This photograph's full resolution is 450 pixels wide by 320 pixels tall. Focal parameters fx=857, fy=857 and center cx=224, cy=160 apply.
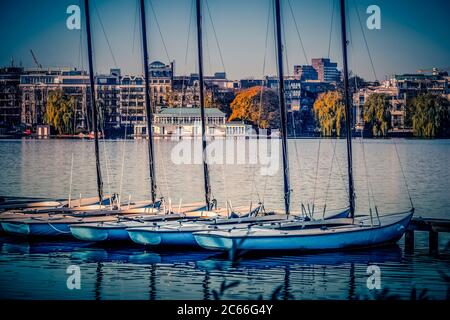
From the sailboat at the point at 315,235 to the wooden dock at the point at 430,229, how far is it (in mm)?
405

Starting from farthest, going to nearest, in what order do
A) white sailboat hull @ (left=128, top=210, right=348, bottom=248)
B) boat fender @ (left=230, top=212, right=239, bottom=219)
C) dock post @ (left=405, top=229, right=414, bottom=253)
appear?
boat fender @ (left=230, top=212, right=239, bottom=219), dock post @ (left=405, top=229, right=414, bottom=253), white sailboat hull @ (left=128, top=210, right=348, bottom=248)

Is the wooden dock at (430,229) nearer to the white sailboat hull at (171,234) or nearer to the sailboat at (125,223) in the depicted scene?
the white sailboat hull at (171,234)

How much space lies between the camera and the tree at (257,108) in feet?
570

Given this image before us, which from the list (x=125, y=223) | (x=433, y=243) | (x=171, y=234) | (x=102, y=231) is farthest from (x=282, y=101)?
(x=102, y=231)

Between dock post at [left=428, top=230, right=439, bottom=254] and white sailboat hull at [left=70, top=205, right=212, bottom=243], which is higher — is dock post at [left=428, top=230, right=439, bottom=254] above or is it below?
below

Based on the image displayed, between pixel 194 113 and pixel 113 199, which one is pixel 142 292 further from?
pixel 194 113

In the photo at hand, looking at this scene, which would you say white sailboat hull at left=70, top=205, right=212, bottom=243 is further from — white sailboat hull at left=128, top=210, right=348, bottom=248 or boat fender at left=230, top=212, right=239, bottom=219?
boat fender at left=230, top=212, right=239, bottom=219

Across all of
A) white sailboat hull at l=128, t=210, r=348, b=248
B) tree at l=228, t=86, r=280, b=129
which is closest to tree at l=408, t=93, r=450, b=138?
tree at l=228, t=86, r=280, b=129

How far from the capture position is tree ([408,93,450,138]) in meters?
145

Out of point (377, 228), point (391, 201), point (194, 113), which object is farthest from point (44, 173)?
point (194, 113)

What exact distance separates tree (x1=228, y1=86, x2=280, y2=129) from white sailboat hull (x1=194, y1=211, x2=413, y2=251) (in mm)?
140557

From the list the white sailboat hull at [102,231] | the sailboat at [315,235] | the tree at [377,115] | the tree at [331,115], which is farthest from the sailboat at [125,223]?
the tree at [377,115]
